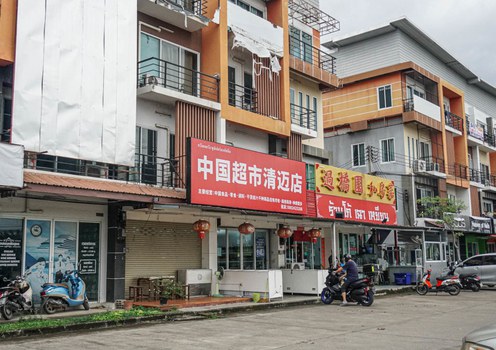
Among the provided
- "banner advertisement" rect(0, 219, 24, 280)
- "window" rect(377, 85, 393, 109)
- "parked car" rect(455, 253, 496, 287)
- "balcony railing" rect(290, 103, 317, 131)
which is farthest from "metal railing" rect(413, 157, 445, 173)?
"banner advertisement" rect(0, 219, 24, 280)

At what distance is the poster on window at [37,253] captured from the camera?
14453mm

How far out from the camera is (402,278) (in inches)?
1064

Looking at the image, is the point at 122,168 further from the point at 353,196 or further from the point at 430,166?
the point at 430,166

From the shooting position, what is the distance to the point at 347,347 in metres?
9.94

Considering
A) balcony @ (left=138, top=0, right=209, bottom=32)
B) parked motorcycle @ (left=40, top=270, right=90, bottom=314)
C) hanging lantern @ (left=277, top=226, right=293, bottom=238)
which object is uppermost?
balcony @ (left=138, top=0, right=209, bottom=32)

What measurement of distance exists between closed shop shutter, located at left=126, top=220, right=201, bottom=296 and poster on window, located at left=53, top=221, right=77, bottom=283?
1974 mm

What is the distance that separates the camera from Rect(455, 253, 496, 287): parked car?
25.6 meters

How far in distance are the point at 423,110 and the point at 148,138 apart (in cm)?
2207

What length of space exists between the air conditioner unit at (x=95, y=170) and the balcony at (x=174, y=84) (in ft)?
9.73

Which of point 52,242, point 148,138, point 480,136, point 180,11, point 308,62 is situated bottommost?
point 52,242

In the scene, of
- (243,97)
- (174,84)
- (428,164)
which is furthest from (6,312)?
(428,164)

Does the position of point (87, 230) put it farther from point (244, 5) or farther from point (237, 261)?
point (244, 5)

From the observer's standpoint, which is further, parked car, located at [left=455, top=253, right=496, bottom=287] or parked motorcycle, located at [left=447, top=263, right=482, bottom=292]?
parked car, located at [left=455, top=253, right=496, bottom=287]

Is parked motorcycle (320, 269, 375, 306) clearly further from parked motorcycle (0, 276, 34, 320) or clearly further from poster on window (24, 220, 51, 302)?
parked motorcycle (0, 276, 34, 320)
